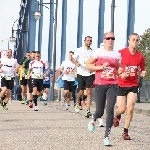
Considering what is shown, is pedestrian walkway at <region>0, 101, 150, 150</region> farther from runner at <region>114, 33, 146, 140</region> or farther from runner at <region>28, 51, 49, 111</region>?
runner at <region>28, 51, 49, 111</region>

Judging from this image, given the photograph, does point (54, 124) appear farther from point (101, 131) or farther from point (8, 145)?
point (8, 145)

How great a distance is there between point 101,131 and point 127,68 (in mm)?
1555

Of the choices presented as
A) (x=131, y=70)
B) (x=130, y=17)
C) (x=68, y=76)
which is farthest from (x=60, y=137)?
(x=130, y=17)

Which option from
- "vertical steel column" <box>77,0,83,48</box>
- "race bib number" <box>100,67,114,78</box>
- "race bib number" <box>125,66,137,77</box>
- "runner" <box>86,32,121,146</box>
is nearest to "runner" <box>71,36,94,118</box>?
"race bib number" <box>125,66,137,77</box>

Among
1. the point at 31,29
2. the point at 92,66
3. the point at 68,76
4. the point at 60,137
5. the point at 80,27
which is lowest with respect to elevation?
the point at 60,137

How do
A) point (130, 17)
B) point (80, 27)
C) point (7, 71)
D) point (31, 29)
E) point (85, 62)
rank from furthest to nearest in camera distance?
1. point (31, 29)
2. point (80, 27)
3. point (130, 17)
4. point (7, 71)
5. point (85, 62)

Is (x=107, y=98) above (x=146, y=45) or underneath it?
underneath

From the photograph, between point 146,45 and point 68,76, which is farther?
point 146,45

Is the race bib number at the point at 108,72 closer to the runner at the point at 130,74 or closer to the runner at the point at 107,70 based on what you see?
the runner at the point at 107,70

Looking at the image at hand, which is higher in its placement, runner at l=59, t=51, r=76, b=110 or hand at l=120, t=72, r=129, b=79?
hand at l=120, t=72, r=129, b=79

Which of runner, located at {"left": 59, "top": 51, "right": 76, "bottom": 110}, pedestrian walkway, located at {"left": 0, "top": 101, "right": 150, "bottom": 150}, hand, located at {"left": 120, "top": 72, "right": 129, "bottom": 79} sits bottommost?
pedestrian walkway, located at {"left": 0, "top": 101, "right": 150, "bottom": 150}

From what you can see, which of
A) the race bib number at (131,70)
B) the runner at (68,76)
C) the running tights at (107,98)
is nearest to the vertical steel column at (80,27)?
the runner at (68,76)

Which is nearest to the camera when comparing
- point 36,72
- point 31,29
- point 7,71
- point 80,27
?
point 7,71

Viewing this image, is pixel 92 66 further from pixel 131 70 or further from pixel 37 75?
pixel 37 75
